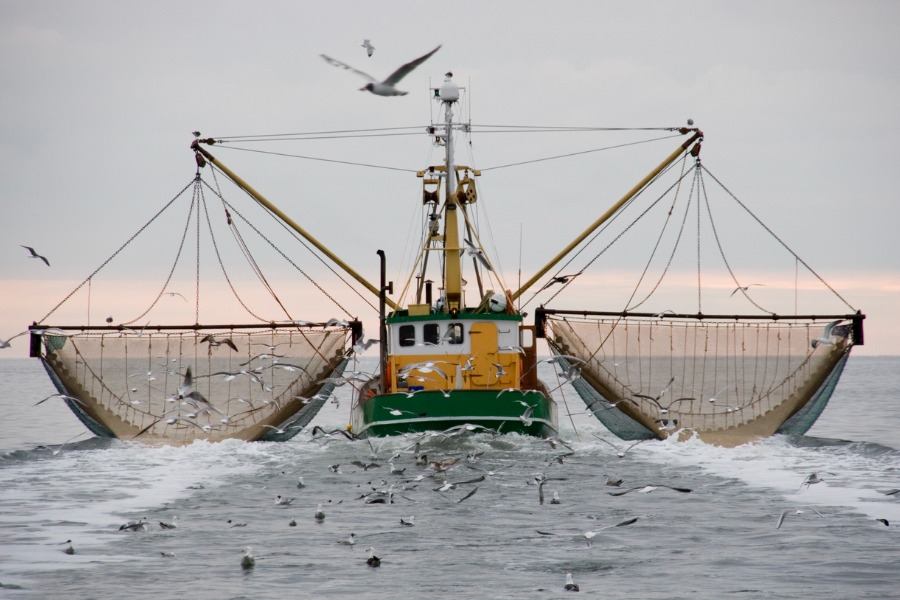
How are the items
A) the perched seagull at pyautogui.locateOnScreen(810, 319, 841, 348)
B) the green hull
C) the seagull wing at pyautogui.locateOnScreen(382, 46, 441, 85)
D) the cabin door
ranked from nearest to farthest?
the seagull wing at pyautogui.locateOnScreen(382, 46, 441, 85) → the perched seagull at pyautogui.locateOnScreen(810, 319, 841, 348) → the green hull → the cabin door

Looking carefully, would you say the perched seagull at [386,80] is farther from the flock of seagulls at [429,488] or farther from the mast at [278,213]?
the mast at [278,213]

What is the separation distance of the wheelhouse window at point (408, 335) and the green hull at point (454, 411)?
228 centimetres

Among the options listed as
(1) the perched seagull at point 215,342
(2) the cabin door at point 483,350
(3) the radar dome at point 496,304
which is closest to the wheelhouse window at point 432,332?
(2) the cabin door at point 483,350

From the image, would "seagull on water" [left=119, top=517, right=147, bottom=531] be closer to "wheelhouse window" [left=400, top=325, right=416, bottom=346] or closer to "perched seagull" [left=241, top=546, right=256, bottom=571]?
"perched seagull" [left=241, top=546, right=256, bottom=571]

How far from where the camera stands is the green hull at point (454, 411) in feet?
99.8

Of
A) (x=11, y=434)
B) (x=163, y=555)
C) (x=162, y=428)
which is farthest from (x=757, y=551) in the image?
(x=11, y=434)

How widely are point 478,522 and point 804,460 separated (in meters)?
13.7

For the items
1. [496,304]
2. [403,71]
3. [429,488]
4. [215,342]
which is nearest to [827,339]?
[496,304]

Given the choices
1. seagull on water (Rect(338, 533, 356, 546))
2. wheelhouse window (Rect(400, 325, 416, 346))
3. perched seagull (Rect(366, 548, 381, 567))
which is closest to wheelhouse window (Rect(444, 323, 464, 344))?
wheelhouse window (Rect(400, 325, 416, 346))

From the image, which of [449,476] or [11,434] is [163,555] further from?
[11,434]

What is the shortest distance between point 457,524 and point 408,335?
1469 centimetres

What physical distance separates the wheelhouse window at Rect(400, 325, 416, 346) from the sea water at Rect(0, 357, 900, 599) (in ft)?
10.2

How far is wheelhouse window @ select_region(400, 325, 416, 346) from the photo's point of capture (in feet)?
110

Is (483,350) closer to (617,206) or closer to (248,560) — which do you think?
(617,206)
